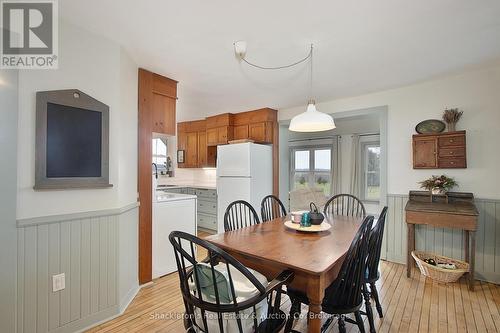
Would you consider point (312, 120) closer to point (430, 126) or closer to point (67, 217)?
point (430, 126)

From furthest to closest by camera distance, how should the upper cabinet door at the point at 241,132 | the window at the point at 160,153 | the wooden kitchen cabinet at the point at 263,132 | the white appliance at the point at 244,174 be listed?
the window at the point at 160,153 → the upper cabinet door at the point at 241,132 → the wooden kitchen cabinet at the point at 263,132 → the white appliance at the point at 244,174

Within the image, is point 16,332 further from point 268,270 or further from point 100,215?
point 268,270

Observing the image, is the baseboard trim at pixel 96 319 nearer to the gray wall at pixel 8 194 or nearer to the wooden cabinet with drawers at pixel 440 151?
the gray wall at pixel 8 194

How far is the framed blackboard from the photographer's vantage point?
67.4 inches

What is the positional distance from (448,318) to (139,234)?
301 cm

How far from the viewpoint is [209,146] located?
5.16 metres

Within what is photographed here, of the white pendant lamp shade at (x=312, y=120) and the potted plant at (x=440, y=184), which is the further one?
the potted plant at (x=440, y=184)

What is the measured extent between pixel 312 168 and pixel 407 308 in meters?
4.22

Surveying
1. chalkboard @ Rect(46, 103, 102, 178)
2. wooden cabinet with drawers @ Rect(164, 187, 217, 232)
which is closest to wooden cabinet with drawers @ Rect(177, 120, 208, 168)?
wooden cabinet with drawers @ Rect(164, 187, 217, 232)

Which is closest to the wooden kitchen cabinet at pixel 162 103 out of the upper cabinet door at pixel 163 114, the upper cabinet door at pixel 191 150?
the upper cabinet door at pixel 163 114

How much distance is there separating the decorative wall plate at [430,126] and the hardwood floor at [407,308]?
1.80 metres

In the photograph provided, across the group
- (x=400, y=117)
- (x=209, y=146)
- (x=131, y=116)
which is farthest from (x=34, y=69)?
(x=400, y=117)

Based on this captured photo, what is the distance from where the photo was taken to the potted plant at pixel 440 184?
291cm

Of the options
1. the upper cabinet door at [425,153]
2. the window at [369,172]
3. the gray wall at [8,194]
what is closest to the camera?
the gray wall at [8,194]
